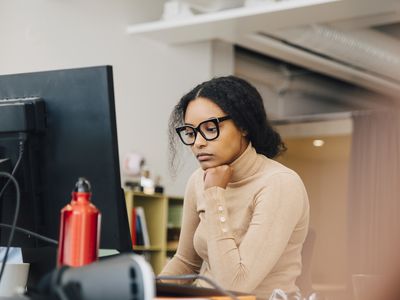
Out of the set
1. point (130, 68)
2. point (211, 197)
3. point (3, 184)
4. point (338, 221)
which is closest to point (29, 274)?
point (3, 184)

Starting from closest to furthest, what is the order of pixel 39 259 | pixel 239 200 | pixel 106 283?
pixel 106 283 < pixel 39 259 < pixel 239 200

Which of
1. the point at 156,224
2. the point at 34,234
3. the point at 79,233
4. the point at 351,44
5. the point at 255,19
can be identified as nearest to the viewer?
the point at 79,233

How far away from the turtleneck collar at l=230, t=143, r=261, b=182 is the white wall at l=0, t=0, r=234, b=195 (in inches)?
128

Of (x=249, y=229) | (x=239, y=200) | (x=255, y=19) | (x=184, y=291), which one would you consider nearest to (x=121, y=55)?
(x=255, y=19)

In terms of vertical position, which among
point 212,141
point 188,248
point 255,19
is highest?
point 255,19

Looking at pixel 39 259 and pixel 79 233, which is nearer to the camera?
pixel 79 233

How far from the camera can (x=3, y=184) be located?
1.39 metres

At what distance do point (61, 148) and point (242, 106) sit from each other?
591 mm

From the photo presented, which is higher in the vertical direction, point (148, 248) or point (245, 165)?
point (245, 165)

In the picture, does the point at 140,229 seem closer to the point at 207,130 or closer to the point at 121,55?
the point at 121,55

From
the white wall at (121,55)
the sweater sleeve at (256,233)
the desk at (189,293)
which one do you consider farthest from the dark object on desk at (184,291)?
the white wall at (121,55)

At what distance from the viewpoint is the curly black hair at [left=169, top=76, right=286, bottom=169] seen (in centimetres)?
181

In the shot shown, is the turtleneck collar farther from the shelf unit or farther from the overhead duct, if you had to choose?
the overhead duct

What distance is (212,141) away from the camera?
1774mm
